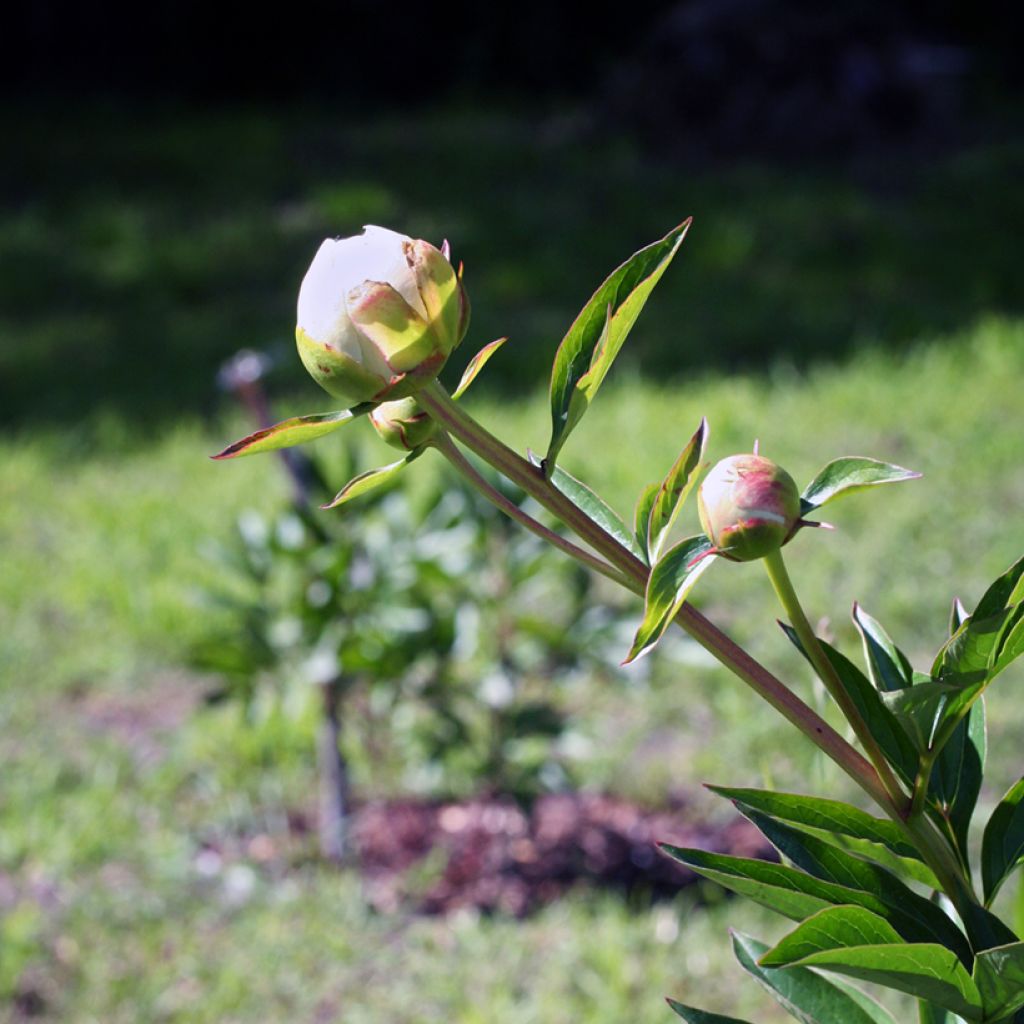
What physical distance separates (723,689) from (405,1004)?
0.94 metres

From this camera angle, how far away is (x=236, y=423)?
384cm

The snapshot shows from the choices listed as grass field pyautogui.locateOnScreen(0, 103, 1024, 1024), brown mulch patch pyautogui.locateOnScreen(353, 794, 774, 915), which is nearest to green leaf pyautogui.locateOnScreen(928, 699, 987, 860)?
grass field pyautogui.locateOnScreen(0, 103, 1024, 1024)

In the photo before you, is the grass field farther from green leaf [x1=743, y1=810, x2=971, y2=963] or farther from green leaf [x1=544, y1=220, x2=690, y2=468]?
green leaf [x1=544, y1=220, x2=690, y2=468]

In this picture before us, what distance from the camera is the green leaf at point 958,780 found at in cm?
58

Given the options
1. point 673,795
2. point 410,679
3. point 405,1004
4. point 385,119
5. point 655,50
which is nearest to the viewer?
point 405,1004

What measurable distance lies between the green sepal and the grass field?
0.71 ft

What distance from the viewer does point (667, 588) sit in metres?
0.46

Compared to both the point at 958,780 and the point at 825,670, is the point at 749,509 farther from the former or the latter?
the point at 958,780

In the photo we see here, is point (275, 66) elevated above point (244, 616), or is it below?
below

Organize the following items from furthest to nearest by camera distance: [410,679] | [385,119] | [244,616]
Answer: [385,119] < [410,679] < [244,616]

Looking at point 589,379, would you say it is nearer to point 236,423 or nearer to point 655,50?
point 236,423

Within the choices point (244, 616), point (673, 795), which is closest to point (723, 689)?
point (673, 795)

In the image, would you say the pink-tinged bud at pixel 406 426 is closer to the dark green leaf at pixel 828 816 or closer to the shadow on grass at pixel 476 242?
the dark green leaf at pixel 828 816

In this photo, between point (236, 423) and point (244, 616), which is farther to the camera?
point (236, 423)
